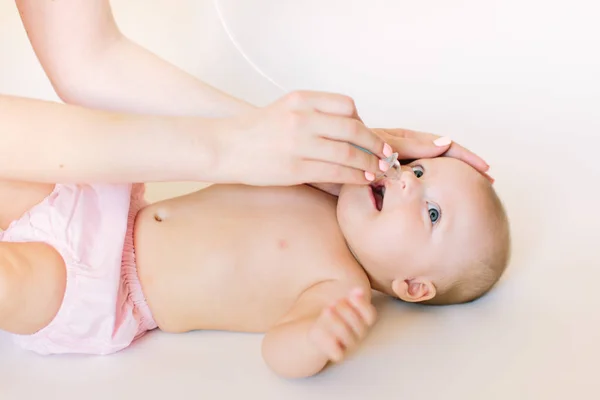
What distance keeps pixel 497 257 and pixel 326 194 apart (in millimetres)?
284

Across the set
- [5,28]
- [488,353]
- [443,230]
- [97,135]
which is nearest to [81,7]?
[97,135]

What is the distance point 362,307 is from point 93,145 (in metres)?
0.38

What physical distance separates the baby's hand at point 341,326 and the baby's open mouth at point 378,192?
0.81 feet

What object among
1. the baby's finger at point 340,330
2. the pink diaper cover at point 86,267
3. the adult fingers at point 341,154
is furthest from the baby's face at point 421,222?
the pink diaper cover at point 86,267

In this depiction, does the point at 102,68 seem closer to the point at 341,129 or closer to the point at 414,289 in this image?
the point at 341,129

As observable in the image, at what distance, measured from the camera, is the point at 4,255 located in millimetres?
1008

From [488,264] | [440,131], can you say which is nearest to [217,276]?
[488,264]

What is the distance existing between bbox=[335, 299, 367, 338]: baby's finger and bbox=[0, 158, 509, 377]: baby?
0.11 metres

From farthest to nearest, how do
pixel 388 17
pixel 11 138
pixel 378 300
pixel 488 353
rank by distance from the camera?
pixel 388 17 → pixel 378 300 → pixel 488 353 → pixel 11 138

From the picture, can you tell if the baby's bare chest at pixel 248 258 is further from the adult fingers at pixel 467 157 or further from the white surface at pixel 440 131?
the adult fingers at pixel 467 157

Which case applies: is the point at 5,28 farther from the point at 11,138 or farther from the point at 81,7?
the point at 11,138

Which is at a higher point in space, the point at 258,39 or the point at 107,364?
the point at 258,39

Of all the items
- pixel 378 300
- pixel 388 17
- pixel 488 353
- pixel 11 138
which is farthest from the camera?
pixel 388 17

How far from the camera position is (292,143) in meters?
0.96
